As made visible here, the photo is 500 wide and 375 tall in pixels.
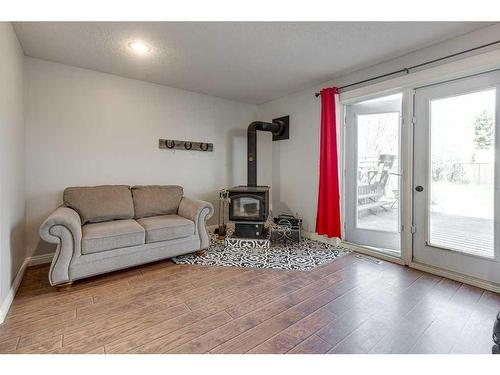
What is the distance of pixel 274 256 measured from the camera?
3102mm

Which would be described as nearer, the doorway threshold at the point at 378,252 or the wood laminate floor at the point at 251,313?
the wood laminate floor at the point at 251,313

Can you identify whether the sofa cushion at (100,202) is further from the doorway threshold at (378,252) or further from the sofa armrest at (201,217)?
the doorway threshold at (378,252)

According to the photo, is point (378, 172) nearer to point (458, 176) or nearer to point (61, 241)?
point (458, 176)

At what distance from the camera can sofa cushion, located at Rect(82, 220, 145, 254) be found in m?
2.33

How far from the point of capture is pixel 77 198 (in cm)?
281

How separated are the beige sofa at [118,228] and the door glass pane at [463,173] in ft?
8.79

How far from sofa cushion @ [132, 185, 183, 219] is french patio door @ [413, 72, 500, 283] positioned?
10.2 ft

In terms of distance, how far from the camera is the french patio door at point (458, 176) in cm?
228

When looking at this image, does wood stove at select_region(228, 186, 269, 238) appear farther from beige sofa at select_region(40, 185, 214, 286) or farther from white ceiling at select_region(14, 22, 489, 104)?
white ceiling at select_region(14, 22, 489, 104)

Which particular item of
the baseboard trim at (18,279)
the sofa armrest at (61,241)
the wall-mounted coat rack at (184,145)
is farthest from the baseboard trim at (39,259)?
the wall-mounted coat rack at (184,145)
